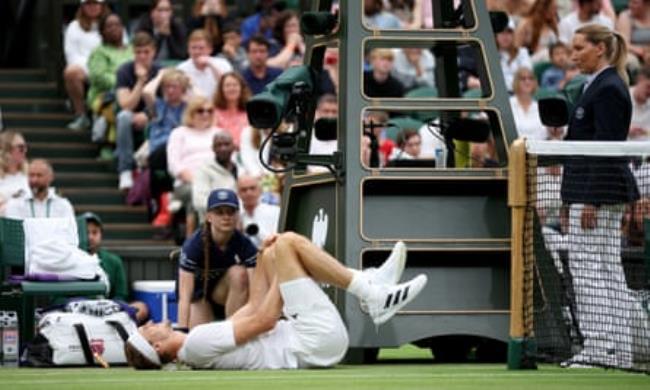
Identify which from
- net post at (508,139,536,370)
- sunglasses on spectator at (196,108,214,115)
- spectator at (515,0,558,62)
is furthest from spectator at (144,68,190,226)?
net post at (508,139,536,370)

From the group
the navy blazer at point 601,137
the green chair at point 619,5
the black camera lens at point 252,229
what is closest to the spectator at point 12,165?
the black camera lens at point 252,229

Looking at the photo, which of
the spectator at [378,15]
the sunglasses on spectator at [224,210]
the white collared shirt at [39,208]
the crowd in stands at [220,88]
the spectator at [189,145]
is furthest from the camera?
the spectator at [378,15]

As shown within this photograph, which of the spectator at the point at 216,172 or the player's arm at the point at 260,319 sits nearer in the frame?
the player's arm at the point at 260,319

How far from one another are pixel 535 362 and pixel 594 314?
0.57 m

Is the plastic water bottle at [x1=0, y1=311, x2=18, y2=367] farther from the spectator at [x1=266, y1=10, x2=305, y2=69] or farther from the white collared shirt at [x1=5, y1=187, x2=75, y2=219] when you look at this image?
the spectator at [x1=266, y1=10, x2=305, y2=69]

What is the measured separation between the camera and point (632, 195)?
13719mm

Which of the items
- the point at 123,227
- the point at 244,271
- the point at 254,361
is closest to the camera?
the point at 254,361

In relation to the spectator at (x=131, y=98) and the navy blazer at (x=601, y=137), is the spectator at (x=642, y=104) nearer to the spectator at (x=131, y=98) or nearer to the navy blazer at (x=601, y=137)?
the spectator at (x=131, y=98)

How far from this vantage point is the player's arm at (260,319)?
44.5ft

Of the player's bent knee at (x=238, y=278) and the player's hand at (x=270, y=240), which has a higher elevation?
the player's hand at (x=270, y=240)

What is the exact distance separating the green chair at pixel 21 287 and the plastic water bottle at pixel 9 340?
0.19 metres

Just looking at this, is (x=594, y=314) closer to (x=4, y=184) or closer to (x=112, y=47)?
(x=4, y=184)

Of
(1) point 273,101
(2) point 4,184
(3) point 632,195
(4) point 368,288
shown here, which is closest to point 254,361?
(4) point 368,288

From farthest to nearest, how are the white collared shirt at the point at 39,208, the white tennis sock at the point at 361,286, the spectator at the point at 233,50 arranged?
1. the spectator at the point at 233,50
2. the white collared shirt at the point at 39,208
3. the white tennis sock at the point at 361,286
